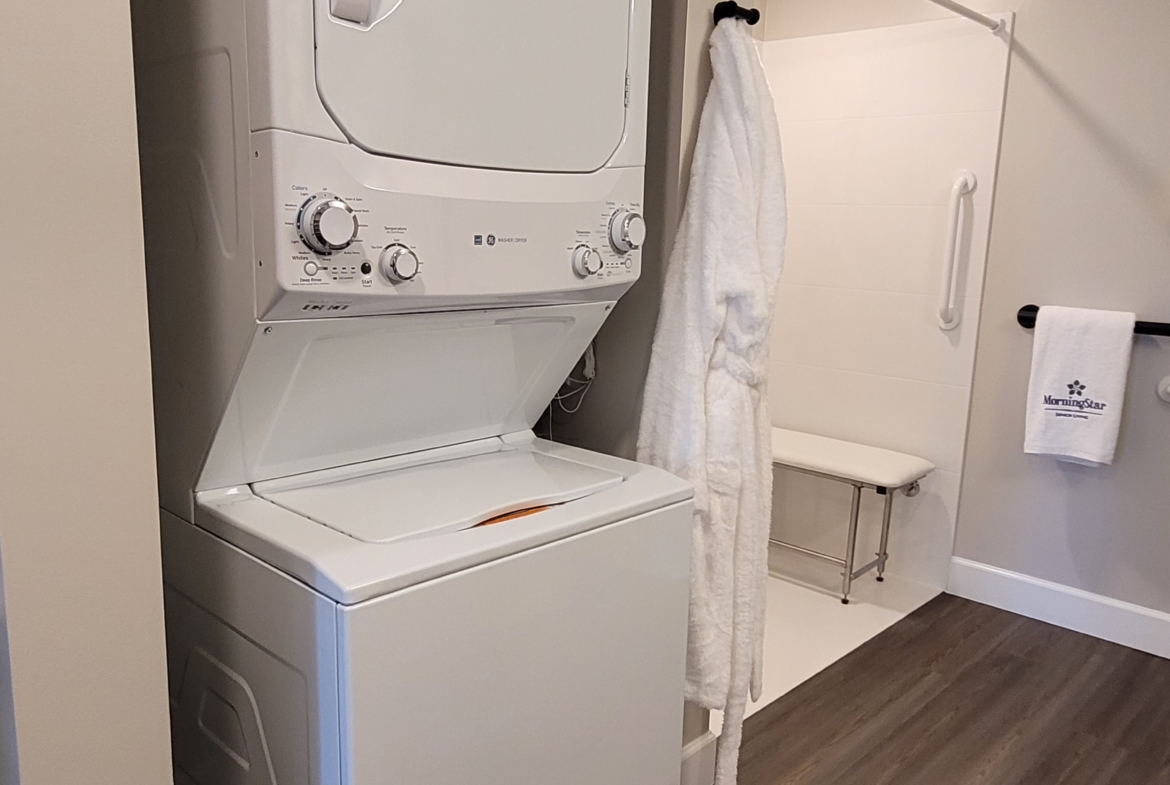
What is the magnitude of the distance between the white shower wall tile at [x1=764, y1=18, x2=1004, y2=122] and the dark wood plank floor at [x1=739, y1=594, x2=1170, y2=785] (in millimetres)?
1582

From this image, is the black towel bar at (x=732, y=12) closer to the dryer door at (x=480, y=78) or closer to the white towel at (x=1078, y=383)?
the dryer door at (x=480, y=78)

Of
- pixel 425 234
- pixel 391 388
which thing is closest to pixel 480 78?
pixel 425 234

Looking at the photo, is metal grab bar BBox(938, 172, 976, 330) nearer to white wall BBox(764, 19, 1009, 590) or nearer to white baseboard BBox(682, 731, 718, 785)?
white wall BBox(764, 19, 1009, 590)

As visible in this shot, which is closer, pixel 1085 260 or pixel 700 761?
pixel 700 761

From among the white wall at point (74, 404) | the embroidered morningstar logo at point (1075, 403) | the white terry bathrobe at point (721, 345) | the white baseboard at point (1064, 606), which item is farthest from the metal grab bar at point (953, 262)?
the white wall at point (74, 404)

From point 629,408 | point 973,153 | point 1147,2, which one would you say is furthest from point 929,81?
point 629,408

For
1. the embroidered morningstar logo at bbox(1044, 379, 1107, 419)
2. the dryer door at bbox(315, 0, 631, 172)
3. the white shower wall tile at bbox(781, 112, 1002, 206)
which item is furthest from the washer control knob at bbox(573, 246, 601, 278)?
the embroidered morningstar logo at bbox(1044, 379, 1107, 419)

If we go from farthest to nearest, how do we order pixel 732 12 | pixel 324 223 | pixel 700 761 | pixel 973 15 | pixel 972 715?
pixel 973 15, pixel 972 715, pixel 700 761, pixel 732 12, pixel 324 223

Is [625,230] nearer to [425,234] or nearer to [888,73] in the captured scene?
[425,234]

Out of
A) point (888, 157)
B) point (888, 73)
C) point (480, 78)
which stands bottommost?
point (480, 78)

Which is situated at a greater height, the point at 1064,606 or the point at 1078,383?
the point at 1078,383

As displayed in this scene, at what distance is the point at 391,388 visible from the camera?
126cm

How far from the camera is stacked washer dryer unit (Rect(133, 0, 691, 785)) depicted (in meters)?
0.97

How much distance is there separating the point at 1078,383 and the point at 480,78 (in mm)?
2053
